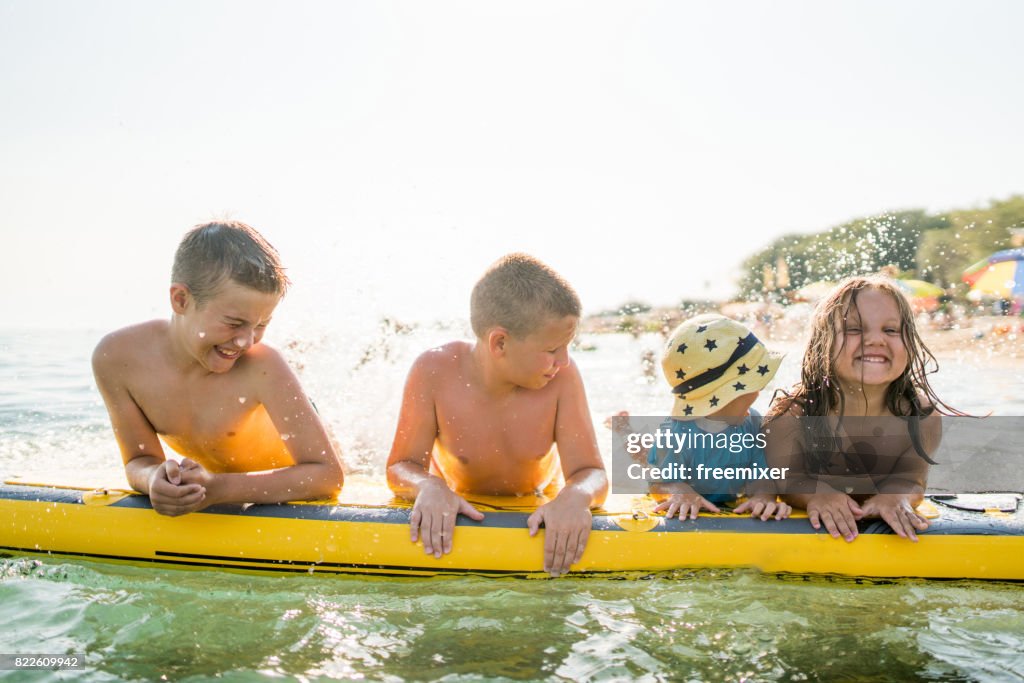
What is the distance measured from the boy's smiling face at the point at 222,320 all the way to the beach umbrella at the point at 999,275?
17.5m

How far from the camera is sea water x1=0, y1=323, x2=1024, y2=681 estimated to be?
7.17ft

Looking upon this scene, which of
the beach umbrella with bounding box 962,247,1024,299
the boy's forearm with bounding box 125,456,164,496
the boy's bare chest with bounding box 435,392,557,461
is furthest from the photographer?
the beach umbrella with bounding box 962,247,1024,299

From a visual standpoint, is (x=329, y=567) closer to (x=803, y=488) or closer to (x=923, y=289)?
(x=803, y=488)

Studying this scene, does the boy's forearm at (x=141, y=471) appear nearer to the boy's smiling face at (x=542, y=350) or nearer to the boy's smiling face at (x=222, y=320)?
the boy's smiling face at (x=222, y=320)

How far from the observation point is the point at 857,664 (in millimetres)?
2203

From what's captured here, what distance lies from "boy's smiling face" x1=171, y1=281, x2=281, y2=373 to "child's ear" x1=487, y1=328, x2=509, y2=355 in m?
0.75

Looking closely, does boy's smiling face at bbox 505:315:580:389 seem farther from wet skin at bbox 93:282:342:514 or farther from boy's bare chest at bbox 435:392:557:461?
wet skin at bbox 93:282:342:514

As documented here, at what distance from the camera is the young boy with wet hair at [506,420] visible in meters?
2.75

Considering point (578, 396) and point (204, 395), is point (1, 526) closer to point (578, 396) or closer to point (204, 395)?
point (204, 395)

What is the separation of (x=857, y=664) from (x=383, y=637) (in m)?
1.26

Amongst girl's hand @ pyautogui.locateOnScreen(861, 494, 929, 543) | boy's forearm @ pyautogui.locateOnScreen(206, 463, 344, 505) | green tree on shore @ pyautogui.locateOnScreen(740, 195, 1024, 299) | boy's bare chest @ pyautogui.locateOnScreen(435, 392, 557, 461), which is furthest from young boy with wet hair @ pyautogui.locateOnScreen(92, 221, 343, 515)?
green tree on shore @ pyautogui.locateOnScreen(740, 195, 1024, 299)

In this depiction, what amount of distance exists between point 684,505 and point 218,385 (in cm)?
167

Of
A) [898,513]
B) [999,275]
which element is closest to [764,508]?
[898,513]

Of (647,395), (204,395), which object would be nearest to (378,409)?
(204,395)
